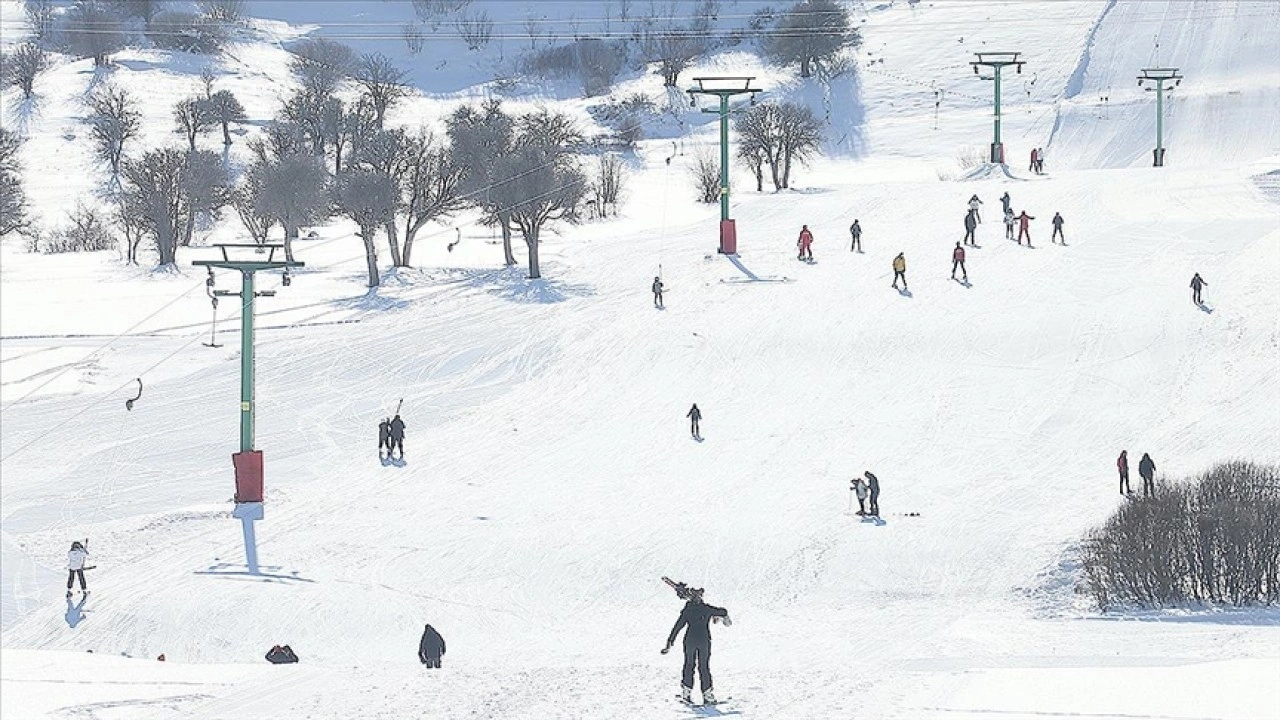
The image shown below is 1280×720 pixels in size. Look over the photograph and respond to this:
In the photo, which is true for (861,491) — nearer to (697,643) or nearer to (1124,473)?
(1124,473)

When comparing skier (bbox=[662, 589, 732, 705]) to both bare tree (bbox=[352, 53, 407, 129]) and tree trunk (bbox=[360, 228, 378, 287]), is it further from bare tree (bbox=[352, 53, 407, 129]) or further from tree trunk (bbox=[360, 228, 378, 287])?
bare tree (bbox=[352, 53, 407, 129])

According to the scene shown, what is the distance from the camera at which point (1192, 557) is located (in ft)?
71.7

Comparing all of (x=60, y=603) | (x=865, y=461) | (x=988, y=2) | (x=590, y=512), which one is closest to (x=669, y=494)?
(x=590, y=512)

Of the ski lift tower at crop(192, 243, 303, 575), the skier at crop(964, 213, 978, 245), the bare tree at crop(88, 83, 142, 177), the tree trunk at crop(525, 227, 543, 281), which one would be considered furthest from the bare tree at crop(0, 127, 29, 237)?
the ski lift tower at crop(192, 243, 303, 575)

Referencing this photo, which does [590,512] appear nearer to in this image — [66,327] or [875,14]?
[66,327]

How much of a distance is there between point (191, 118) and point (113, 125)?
14.4 feet

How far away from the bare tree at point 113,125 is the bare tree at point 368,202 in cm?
3850

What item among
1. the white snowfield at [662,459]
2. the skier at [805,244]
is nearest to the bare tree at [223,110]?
the white snowfield at [662,459]

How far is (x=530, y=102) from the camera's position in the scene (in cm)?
10319

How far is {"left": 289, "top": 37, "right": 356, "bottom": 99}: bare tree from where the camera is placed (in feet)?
338

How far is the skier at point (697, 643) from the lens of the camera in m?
12.9

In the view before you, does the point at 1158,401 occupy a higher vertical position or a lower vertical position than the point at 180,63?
lower

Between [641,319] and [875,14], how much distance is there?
66389mm

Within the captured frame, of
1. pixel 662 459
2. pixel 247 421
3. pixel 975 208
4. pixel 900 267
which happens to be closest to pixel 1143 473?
pixel 662 459
